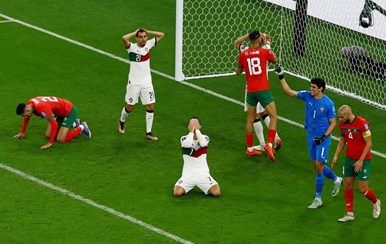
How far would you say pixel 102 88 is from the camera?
22625 millimetres

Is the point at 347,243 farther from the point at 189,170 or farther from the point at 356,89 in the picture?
the point at 356,89

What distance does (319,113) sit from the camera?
1692cm

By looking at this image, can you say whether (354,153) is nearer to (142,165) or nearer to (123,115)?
(142,165)

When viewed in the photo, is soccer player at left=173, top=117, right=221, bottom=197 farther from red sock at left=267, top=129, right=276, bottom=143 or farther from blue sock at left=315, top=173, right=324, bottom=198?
red sock at left=267, top=129, right=276, bottom=143

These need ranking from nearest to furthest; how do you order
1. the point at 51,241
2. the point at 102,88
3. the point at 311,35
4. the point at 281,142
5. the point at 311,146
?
the point at 51,241, the point at 311,146, the point at 281,142, the point at 102,88, the point at 311,35

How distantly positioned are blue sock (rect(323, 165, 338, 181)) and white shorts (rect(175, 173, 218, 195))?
5.97 ft

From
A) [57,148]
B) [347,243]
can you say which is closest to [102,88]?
[57,148]

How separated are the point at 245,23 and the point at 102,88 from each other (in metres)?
4.61

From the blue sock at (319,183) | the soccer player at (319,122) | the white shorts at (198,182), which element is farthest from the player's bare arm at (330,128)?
the white shorts at (198,182)

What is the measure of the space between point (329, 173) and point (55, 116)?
5445 mm

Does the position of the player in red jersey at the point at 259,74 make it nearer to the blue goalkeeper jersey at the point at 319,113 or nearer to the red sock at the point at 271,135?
the red sock at the point at 271,135

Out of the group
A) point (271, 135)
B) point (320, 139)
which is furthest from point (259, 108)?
point (320, 139)

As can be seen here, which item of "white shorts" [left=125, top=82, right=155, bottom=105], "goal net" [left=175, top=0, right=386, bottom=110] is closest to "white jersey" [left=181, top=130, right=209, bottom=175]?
"white shorts" [left=125, top=82, right=155, bottom=105]

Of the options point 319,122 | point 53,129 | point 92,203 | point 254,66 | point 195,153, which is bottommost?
point 92,203
